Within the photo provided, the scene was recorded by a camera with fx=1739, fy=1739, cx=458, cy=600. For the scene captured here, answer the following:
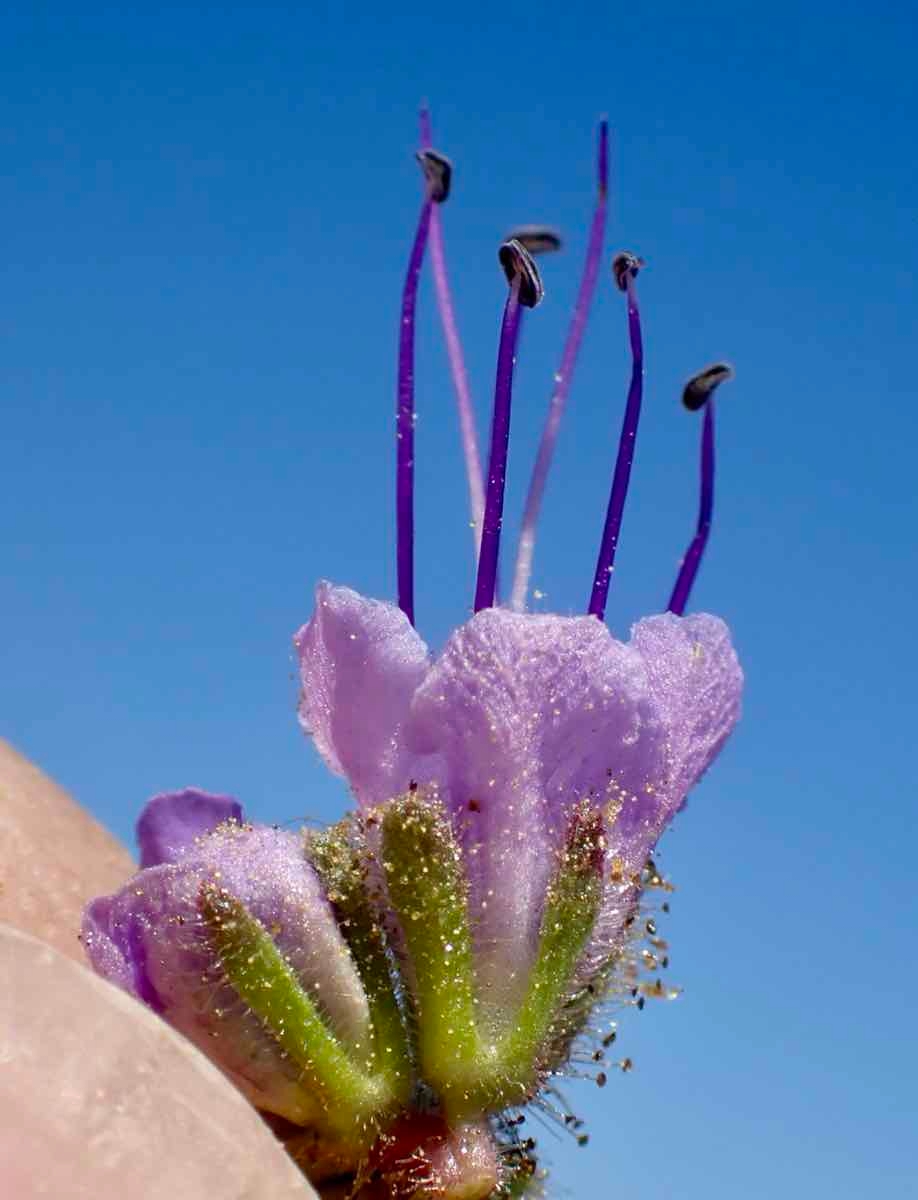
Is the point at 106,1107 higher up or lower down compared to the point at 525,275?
lower down

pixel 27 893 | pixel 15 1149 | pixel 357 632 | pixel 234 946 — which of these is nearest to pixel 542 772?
pixel 357 632

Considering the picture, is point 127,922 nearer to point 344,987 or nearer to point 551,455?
point 344,987

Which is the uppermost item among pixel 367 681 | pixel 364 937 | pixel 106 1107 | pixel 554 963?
pixel 367 681

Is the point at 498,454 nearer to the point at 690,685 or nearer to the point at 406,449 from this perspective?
the point at 406,449

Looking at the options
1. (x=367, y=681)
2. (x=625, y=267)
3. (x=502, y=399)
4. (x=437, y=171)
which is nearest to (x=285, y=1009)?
(x=367, y=681)

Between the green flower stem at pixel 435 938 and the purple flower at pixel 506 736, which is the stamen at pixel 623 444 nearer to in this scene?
the purple flower at pixel 506 736

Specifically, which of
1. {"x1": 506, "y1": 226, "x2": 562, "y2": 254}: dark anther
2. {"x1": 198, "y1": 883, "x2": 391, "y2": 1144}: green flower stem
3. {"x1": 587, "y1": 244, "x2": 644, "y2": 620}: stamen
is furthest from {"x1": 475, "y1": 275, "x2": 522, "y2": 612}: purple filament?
{"x1": 198, "y1": 883, "x2": 391, "y2": 1144}: green flower stem

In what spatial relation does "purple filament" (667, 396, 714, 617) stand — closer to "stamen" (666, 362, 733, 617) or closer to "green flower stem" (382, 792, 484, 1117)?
"stamen" (666, 362, 733, 617)
